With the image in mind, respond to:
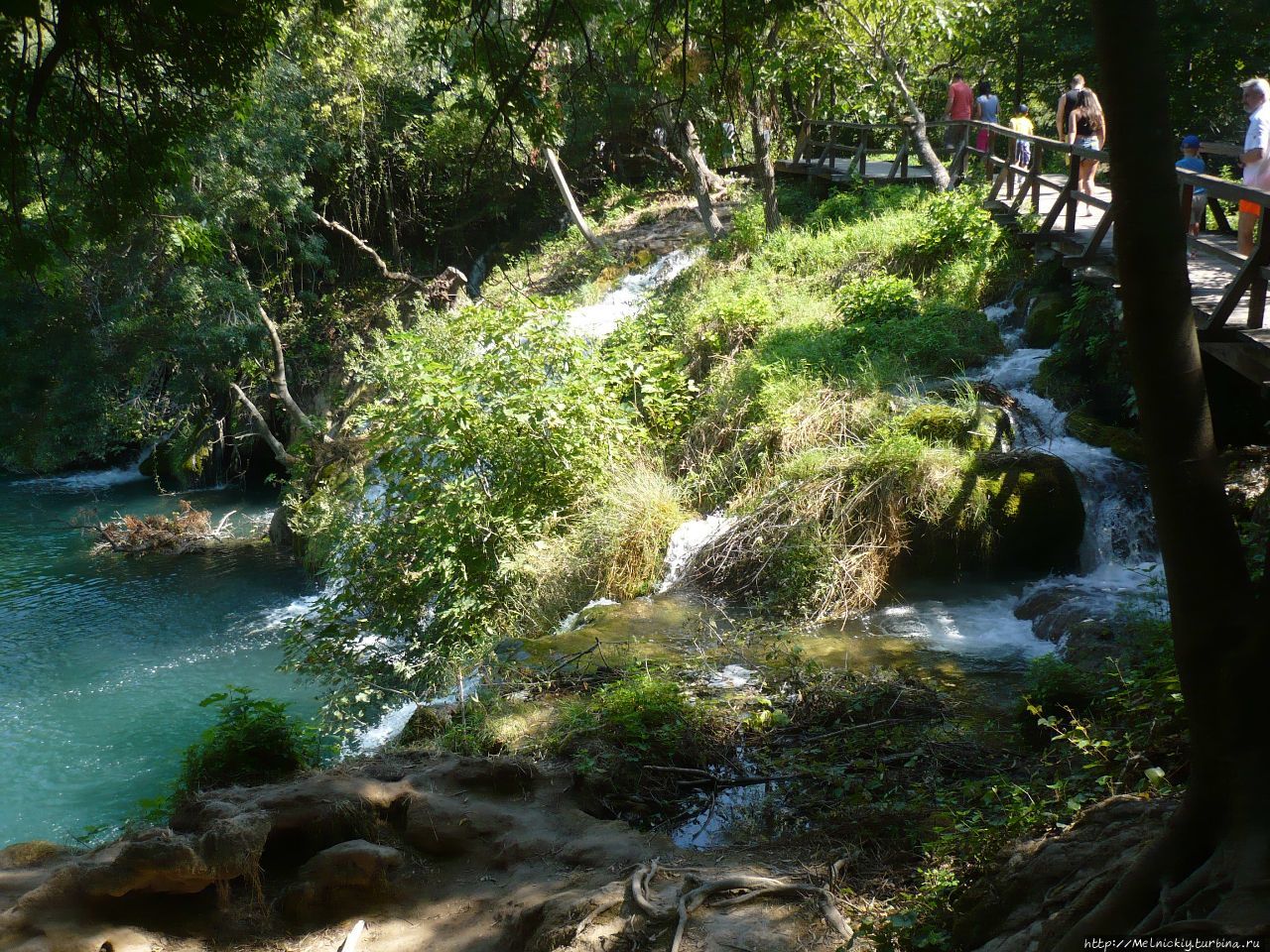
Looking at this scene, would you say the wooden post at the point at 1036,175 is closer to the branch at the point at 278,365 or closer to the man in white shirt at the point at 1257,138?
the man in white shirt at the point at 1257,138

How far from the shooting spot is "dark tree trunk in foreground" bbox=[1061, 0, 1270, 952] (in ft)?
8.04

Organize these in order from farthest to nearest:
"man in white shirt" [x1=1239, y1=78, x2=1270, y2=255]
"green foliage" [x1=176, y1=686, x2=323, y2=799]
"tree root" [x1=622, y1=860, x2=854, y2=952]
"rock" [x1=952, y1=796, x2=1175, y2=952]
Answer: "man in white shirt" [x1=1239, y1=78, x2=1270, y2=255] → "green foliage" [x1=176, y1=686, x2=323, y2=799] → "tree root" [x1=622, y1=860, x2=854, y2=952] → "rock" [x1=952, y1=796, x2=1175, y2=952]

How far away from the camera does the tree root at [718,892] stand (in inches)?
151

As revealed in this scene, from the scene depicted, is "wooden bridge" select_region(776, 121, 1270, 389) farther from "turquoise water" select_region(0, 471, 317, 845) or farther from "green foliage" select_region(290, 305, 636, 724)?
"turquoise water" select_region(0, 471, 317, 845)

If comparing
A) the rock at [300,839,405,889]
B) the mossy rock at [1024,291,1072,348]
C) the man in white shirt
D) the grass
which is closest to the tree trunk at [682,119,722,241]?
the mossy rock at [1024,291,1072,348]

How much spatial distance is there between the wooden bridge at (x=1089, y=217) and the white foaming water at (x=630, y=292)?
3.44 m

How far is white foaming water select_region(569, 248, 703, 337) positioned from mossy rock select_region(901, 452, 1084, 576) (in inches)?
348

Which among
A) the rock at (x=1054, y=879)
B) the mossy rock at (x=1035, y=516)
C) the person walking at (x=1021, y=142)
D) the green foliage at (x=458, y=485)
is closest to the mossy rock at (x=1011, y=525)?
the mossy rock at (x=1035, y=516)

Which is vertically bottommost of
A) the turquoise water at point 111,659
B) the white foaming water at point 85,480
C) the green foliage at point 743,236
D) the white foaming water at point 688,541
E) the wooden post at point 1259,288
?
the white foaming water at point 85,480

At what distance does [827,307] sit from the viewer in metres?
13.5

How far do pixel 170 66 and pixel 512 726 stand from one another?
15.5ft

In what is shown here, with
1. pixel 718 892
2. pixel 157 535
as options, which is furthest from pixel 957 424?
pixel 157 535

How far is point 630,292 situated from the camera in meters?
18.7

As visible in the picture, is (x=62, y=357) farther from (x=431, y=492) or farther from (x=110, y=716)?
(x=431, y=492)
